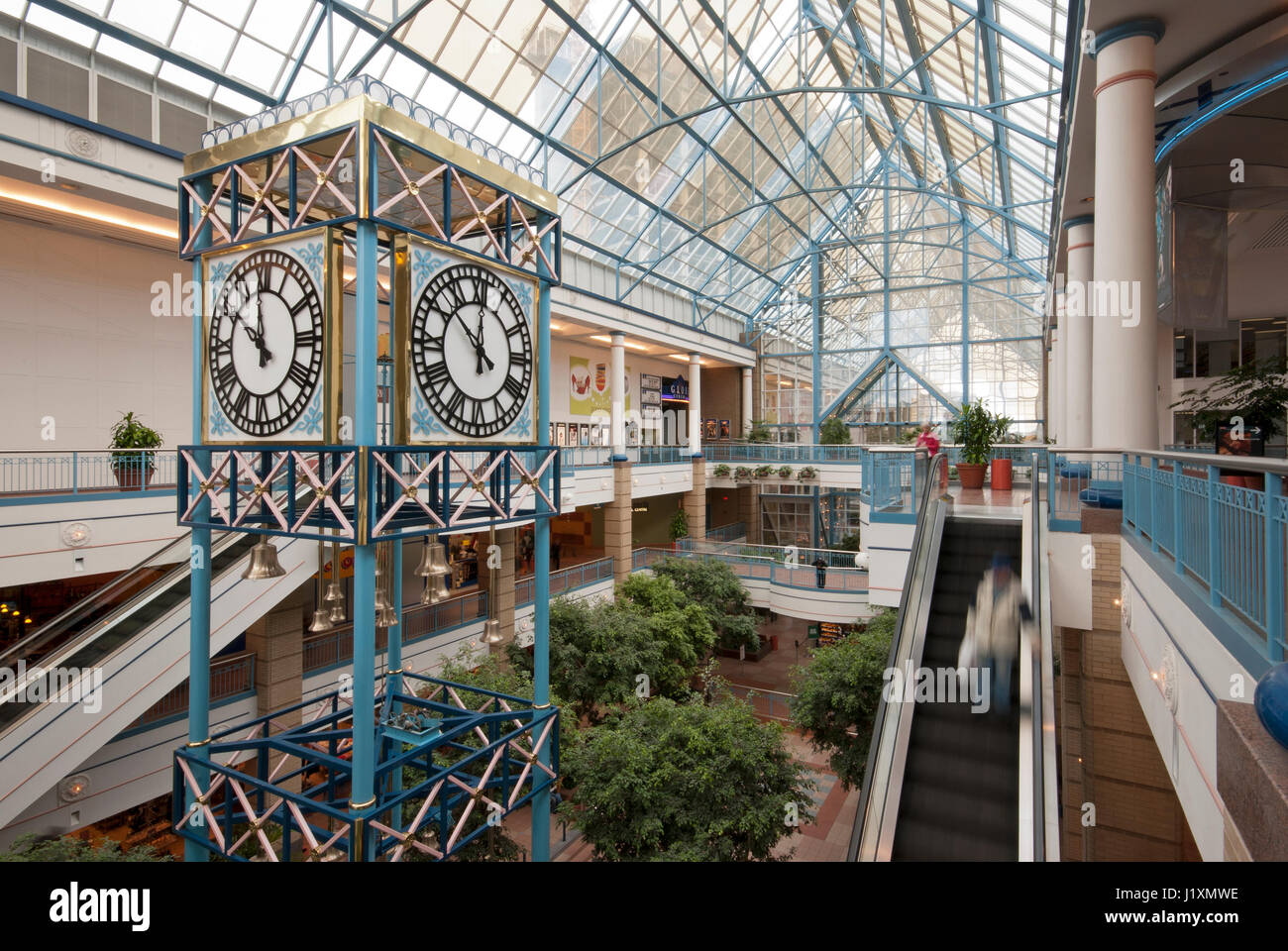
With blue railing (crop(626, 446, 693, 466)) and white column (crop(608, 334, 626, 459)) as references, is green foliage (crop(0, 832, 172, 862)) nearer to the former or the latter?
white column (crop(608, 334, 626, 459))

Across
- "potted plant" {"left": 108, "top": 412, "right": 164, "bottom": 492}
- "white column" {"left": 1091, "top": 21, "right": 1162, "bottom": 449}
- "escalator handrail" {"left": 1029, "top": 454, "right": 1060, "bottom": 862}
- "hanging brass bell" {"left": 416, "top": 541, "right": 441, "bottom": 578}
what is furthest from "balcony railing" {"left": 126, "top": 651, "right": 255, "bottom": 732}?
"white column" {"left": 1091, "top": 21, "right": 1162, "bottom": 449}

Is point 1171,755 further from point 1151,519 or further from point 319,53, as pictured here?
point 319,53

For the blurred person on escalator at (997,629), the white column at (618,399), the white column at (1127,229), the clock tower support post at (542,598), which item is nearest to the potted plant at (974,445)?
the white column at (1127,229)

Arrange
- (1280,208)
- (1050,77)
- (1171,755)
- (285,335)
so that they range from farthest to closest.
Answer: (1050,77) < (1280,208) < (1171,755) < (285,335)

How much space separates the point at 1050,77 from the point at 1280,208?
235 inches

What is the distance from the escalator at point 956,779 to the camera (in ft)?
17.9

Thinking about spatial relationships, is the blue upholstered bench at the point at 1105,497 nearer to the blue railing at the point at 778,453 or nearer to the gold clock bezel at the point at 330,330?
the gold clock bezel at the point at 330,330

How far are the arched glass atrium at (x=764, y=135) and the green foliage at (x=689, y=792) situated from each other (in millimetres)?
8300

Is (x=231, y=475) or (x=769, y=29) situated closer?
(x=231, y=475)

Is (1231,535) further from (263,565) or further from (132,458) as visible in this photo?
(132,458)

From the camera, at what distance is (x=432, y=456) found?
16.2 ft

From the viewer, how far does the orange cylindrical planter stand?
506 inches

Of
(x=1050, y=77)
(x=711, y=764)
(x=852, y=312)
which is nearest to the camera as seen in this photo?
(x=711, y=764)
